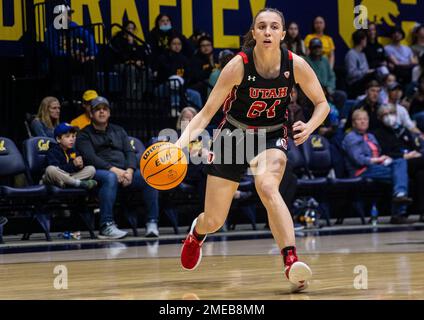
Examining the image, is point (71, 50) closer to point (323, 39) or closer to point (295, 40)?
point (295, 40)

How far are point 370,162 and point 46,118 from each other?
178 inches

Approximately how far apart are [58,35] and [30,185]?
2761mm

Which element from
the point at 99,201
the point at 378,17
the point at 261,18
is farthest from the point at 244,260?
the point at 378,17

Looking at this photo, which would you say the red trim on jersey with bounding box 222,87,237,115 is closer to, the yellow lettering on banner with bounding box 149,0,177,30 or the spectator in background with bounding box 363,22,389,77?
the yellow lettering on banner with bounding box 149,0,177,30

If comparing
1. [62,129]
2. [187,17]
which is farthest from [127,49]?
[62,129]

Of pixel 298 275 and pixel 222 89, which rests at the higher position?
pixel 222 89

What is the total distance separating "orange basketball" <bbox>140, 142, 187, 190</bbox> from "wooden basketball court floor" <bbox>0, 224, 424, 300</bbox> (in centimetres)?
68

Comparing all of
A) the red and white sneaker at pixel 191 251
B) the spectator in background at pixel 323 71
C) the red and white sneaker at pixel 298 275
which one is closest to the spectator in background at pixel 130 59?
the spectator in background at pixel 323 71

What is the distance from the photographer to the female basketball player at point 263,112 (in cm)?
600

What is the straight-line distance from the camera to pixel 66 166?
1141 cm

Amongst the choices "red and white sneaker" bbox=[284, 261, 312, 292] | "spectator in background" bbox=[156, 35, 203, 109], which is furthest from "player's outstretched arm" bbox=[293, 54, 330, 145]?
"spectator in background" bbox=[156, 35, 203, 109]

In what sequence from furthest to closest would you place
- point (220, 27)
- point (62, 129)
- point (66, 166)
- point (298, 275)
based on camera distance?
point (220, 27) < point (62, 129) < point (66, 166) < point (298, 275)

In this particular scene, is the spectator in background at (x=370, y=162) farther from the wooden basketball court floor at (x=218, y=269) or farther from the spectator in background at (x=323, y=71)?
the wooden basketball court floor at (x=218, y=269)

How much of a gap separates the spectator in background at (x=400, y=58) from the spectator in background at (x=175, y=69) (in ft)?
14.6
